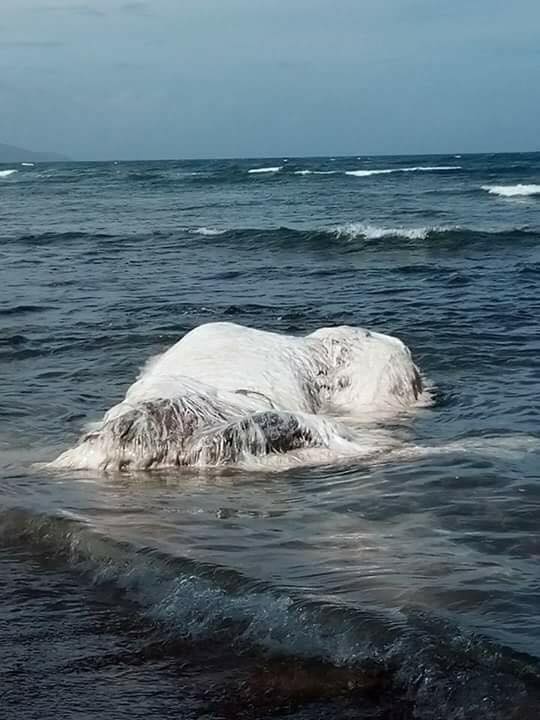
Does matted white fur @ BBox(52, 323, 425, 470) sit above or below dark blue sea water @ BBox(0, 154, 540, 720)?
above

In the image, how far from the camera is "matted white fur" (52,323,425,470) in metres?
7.41

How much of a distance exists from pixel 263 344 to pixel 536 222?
2241 cm

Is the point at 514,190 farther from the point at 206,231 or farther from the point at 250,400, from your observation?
the point at 250,400

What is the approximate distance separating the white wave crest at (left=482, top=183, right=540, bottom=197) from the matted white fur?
119 ft

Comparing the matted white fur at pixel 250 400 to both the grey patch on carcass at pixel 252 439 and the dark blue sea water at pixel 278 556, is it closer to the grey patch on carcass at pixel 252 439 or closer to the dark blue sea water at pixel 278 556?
the grey patch on carcass at pixel 252 439

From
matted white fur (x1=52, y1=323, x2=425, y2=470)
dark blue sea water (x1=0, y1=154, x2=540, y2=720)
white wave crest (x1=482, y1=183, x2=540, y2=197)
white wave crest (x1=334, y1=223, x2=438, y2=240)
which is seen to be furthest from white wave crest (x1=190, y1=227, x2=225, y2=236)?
white wave crest (x1=482, y1=183, x2=540, y2=197)

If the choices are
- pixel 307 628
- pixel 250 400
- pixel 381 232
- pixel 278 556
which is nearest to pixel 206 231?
pixel 381 232

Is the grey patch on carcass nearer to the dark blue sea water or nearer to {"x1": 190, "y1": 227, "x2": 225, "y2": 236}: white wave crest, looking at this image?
the dark blue sea water

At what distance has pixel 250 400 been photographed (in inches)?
320

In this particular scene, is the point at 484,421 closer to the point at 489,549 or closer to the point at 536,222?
the point at 489,549

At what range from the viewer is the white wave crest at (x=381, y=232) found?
83.1ft

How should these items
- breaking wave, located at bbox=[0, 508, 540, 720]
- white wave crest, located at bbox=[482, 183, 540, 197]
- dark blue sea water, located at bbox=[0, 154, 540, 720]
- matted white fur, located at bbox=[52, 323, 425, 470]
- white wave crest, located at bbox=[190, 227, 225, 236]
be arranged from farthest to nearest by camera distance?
1. white wave crest, located at bbox=[482, 183, 540, 197]
2. white wave crest, located at bbox=[190, 227, 225, 236]
3. matted white fur, located at bbox=[52, 323, 425, 470]
4. dark blue sea water, located at bbox=[0, 154, 540, 720]
5. breaking wave, located at bbox=[0, 508, 540, 720]

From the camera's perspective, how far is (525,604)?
16.4 ft

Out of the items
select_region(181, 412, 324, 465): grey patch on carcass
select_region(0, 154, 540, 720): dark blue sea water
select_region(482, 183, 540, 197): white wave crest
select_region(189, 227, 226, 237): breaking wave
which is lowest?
select_region(0, 154, 540, 720): dark blue sea water
